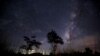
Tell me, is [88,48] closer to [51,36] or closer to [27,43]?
[51,36]

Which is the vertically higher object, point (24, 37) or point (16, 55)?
point (24, 37)

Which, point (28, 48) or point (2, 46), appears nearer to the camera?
point (2, 46)

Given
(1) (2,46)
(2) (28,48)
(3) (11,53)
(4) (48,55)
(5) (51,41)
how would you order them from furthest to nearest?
(5) (51,41)
(2) (28,48)
(4) (48,55)
(3) (11,53)
(1) (2,46)

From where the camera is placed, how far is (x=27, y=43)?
44.6 m

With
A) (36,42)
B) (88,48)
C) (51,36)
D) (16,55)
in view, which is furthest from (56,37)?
(16,55)

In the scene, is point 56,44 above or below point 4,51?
above

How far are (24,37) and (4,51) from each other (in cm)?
2487

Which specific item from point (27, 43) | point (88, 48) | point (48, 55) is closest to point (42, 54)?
point (48, 55)

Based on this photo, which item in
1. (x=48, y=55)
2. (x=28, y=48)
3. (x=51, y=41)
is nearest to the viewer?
(x=48, y=55)

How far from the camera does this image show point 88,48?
3578cm

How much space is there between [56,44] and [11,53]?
76.0 feet

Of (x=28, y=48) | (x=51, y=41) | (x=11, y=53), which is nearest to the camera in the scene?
(x=11, y=53)

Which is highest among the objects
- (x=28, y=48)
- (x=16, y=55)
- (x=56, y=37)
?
(x=56, y=37)

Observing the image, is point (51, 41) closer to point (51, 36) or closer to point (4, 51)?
point (51, 36)
